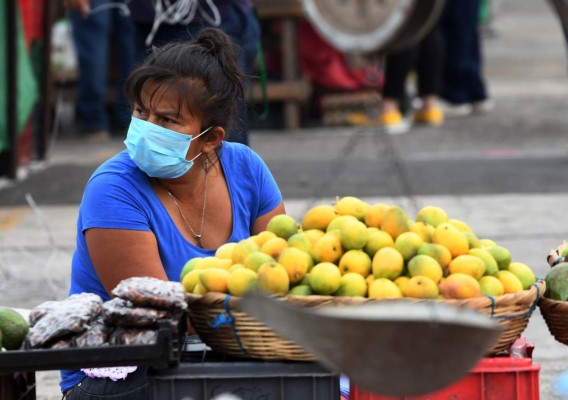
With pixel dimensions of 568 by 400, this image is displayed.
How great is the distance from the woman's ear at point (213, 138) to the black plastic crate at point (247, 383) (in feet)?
2.88

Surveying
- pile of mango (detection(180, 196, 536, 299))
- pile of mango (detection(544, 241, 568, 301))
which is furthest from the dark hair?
pile of mango (detection(544, 241, 568, 301))

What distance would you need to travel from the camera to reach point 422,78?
10812 millimetres

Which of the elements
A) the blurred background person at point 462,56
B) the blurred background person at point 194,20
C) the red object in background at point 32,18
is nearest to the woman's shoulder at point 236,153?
the blurred background person at point 194,20

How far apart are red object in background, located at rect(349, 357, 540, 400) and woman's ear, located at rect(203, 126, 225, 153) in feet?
3.00

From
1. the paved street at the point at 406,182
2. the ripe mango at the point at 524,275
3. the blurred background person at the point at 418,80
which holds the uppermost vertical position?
the ripe mango at the point at 524,275

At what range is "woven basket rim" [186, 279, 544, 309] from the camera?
251 centimetres

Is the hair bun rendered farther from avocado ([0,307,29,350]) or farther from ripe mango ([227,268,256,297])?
avocado ([0,307,29,350])

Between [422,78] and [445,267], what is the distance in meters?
8.31

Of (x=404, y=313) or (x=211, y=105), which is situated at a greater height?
(x=211, y=105)

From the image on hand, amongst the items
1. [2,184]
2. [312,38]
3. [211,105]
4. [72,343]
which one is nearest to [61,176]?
[2,184]

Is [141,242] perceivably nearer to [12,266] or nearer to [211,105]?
[211,105]

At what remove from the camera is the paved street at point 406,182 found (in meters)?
5.76

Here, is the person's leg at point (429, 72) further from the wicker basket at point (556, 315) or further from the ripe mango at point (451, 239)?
the ripe mango at point (451, 239)

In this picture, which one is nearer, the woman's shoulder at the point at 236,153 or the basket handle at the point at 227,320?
the basket handle at the point at 227,320
